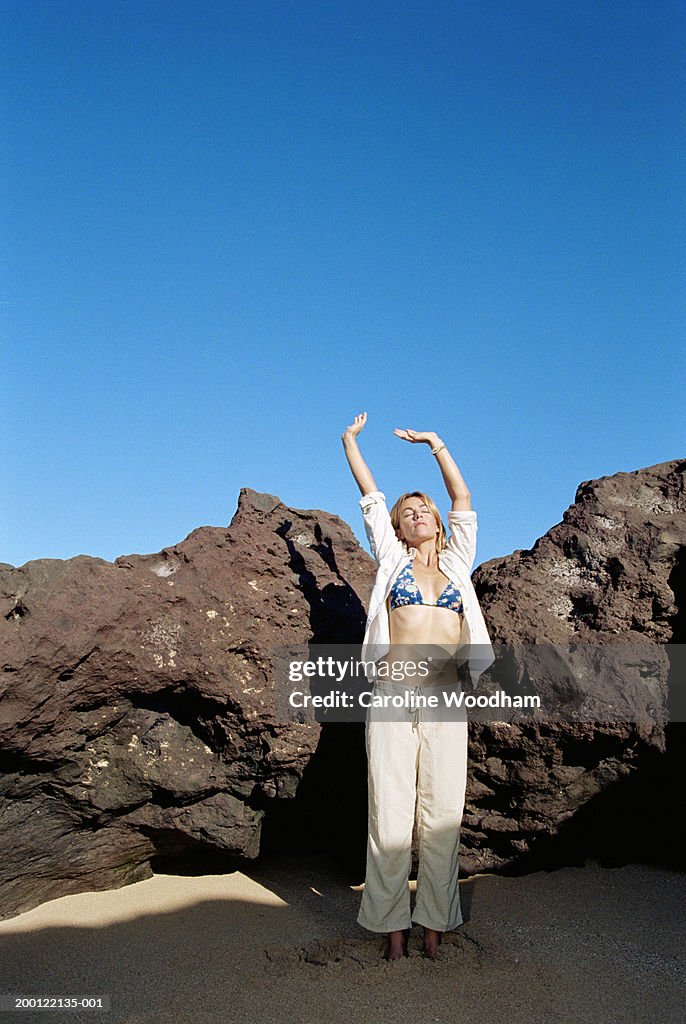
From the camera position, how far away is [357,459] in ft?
14.8

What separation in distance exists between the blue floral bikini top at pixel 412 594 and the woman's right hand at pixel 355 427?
34.4 inches

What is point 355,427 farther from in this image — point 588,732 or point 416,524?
point 588,732

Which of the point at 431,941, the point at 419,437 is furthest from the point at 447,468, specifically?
the point at 431,941

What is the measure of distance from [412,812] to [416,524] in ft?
4.79

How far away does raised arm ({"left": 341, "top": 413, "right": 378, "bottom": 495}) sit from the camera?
4.44 meters

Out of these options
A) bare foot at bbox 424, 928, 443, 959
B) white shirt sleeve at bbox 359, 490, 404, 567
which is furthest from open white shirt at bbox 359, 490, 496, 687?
bare foot at bbox 424, 928, 443, 959

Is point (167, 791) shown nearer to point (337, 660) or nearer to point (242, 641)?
point (242, 641)

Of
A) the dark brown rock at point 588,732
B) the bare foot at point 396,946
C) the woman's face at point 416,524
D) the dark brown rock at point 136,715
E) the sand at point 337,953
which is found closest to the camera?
the sand at point 337,953

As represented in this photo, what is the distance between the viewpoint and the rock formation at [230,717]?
13.0 feet

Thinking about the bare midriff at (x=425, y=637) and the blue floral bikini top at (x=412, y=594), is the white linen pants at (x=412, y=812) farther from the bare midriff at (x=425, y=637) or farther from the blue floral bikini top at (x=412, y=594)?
the blue floral bikini top at (x=412, y=594)

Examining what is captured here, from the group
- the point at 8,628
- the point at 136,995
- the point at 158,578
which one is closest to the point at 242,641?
the point at 158,578

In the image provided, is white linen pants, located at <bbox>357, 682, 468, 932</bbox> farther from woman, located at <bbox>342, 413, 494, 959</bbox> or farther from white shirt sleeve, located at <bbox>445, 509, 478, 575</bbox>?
white shirt sleeve, located at <bbox>445, 509, 478, 575</bbox>

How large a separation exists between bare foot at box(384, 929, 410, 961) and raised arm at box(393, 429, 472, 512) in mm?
2101

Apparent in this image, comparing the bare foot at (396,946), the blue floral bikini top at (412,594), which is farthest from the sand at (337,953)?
the blue floral bikini top at (412,594)
